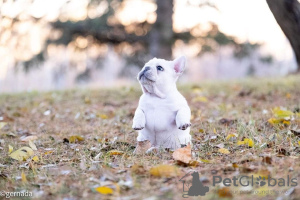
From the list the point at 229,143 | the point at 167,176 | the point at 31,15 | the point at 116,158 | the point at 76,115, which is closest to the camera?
the point at 167,176

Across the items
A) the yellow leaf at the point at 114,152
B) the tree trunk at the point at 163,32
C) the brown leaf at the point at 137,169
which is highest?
the tree trunk at the point at 163,32

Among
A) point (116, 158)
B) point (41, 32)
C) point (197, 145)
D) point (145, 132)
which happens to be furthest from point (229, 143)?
point (41, 32)

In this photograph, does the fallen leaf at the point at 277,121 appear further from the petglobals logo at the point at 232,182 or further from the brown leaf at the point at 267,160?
the petglobals logo at the point at 232,182

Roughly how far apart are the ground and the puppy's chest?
24cm

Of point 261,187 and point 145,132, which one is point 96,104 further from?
point 261,187

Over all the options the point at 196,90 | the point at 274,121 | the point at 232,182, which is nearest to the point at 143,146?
the point at 232,182

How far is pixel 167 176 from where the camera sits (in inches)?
94.3

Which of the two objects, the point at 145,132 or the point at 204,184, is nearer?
the point at 204,184

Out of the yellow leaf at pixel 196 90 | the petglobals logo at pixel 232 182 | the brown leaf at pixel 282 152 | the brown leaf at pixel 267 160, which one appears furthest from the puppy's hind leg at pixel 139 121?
the yellow leaf at pixel 196 90

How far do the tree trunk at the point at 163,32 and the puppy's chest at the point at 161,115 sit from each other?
7615mm

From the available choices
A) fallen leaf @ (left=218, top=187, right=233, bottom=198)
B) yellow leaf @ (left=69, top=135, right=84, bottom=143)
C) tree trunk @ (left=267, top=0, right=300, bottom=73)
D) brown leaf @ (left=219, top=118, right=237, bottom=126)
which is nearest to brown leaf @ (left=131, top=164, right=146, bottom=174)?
fallen leaf @ (left=218, top=187, right=233, bottom=198)

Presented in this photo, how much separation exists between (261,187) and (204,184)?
328 millimetres

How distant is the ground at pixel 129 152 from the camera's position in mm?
2258

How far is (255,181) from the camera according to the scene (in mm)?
2268
